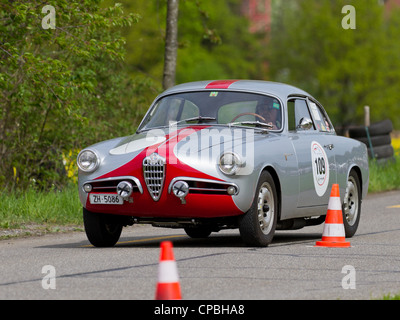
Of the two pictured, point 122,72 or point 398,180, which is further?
point 398,180

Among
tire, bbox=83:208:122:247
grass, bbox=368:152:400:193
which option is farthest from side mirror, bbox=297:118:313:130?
grass, bbox=368:152:400:193

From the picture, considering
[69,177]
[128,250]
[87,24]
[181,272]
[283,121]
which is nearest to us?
[181,272]

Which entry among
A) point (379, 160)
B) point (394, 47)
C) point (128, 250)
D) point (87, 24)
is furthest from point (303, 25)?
point (128, 250)

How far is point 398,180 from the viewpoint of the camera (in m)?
23.0

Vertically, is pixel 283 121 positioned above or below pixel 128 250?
above

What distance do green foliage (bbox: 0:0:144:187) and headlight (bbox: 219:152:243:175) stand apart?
15.6 feet

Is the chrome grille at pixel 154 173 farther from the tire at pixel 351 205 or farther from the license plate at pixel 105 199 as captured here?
the tire at pixel 351 205

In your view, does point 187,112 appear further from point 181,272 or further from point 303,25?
point 303,25

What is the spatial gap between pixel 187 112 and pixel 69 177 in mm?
6434

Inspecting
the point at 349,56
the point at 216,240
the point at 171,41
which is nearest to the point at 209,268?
the point at 216,240

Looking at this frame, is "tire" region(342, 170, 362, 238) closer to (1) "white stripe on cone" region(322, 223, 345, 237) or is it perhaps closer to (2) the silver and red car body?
(2) the silver and red car body

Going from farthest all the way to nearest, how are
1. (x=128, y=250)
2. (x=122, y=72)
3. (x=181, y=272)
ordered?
(x=122, y=72), (x=128, y=250), (x=181, y=272)

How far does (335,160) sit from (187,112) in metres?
1.96

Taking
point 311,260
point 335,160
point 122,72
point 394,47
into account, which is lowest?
point 311,260
